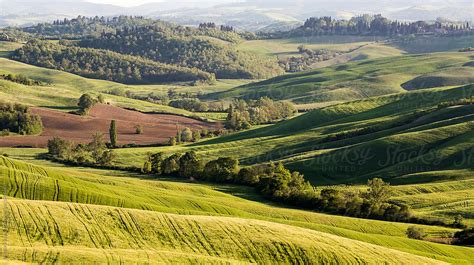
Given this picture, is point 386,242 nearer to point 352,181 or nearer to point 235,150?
point 352,181

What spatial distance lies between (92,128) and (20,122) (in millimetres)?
18066

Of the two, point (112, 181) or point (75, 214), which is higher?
point (75, 214)

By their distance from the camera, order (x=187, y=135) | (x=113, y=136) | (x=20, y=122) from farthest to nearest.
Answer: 1. (x=187, y=135)
2. (x=20, y=122)
3. (x=113, y=136)

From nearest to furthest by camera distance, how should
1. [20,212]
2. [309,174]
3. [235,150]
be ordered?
[20,212]
[309,174]
[235,150]

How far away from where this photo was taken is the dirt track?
16100 centimetres

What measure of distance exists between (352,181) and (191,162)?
3112 centimetres

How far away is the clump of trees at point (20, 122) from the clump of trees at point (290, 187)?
5362 cm

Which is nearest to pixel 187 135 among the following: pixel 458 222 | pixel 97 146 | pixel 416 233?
pixel 97 146

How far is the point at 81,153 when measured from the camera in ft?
467

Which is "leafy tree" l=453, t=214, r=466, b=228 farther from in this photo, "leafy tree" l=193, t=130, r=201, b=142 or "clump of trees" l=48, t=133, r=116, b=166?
"leafy tree" l=193, t=130, r=201, b=142

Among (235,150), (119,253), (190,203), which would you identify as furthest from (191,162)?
(119,253)

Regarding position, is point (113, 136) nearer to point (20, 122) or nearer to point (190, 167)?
point (20, 122)

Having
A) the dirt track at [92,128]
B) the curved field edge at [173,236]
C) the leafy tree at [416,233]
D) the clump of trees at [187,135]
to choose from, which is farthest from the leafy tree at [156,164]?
the curved field edge at [173,236]

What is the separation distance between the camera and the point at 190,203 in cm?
9031
